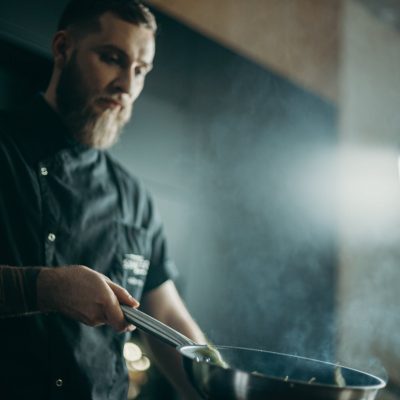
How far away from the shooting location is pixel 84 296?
80 cm

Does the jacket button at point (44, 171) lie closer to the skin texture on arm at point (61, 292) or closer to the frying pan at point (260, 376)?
the skin texture on arm at point (61, 292)

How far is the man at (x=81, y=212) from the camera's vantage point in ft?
3.29

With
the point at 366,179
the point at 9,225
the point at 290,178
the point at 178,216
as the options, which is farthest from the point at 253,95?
the point at 9,225

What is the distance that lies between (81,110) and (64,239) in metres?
0.34

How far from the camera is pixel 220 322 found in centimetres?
199

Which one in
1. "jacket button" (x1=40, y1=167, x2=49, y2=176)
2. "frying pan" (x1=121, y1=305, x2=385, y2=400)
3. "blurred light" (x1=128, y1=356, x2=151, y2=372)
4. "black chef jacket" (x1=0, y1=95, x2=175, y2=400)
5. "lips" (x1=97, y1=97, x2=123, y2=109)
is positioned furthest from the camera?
"blurred light" (x1=128, y1=356, x2=151, y2=372)

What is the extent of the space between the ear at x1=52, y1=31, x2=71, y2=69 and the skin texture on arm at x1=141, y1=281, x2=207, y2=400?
25.9 inches

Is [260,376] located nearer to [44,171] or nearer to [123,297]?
[123,297]

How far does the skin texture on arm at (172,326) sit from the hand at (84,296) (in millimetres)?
394

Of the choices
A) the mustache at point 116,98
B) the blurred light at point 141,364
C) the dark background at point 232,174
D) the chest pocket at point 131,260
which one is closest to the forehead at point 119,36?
the mustache at point 116,98

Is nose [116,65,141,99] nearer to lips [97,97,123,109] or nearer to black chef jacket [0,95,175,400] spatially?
lips [97,97,123,109]

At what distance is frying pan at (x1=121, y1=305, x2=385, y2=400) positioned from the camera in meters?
0.61

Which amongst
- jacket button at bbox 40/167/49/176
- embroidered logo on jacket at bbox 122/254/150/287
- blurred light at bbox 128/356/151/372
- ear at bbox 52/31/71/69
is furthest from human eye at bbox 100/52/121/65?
blurred light at bbox 128/356/151/372

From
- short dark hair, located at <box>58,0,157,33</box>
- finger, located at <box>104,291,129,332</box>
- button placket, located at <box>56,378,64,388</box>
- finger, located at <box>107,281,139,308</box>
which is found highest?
short dark hair, located at <box>58,0,157,33</box>
